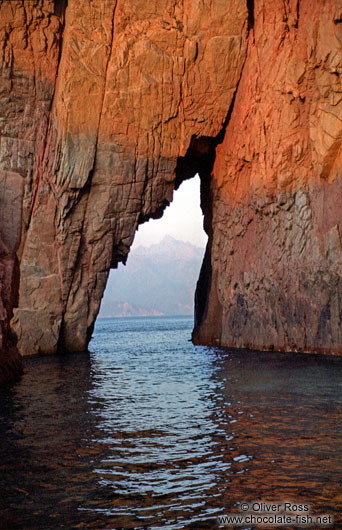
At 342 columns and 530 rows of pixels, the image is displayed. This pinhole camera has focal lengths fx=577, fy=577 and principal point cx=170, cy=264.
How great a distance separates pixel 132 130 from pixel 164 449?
77.2 feet

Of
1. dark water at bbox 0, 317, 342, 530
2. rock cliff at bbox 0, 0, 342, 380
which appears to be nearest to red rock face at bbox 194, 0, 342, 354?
rock cliff at bbox 0, 0, 342, 380

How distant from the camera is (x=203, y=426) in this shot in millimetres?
11125

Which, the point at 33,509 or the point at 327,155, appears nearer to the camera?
the point at 33,509

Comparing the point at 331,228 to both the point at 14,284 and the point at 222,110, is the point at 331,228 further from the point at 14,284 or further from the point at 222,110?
the point at 14,284

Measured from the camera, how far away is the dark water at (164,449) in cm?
677

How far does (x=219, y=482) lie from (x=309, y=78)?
2311cm

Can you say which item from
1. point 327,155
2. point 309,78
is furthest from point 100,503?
point 309,78

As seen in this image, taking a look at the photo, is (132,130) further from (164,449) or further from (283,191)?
(164,449)

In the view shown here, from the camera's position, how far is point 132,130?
3058cm

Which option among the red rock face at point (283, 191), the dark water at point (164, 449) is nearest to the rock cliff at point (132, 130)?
the red rock face at point (283, 191)

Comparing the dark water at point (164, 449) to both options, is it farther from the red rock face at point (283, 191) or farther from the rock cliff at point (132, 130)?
the rock cliff at point (132, 130)

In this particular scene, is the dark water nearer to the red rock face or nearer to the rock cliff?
the red rock face

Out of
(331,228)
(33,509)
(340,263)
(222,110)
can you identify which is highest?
(222,110)

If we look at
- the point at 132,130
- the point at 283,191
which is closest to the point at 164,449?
the point at 283,191
